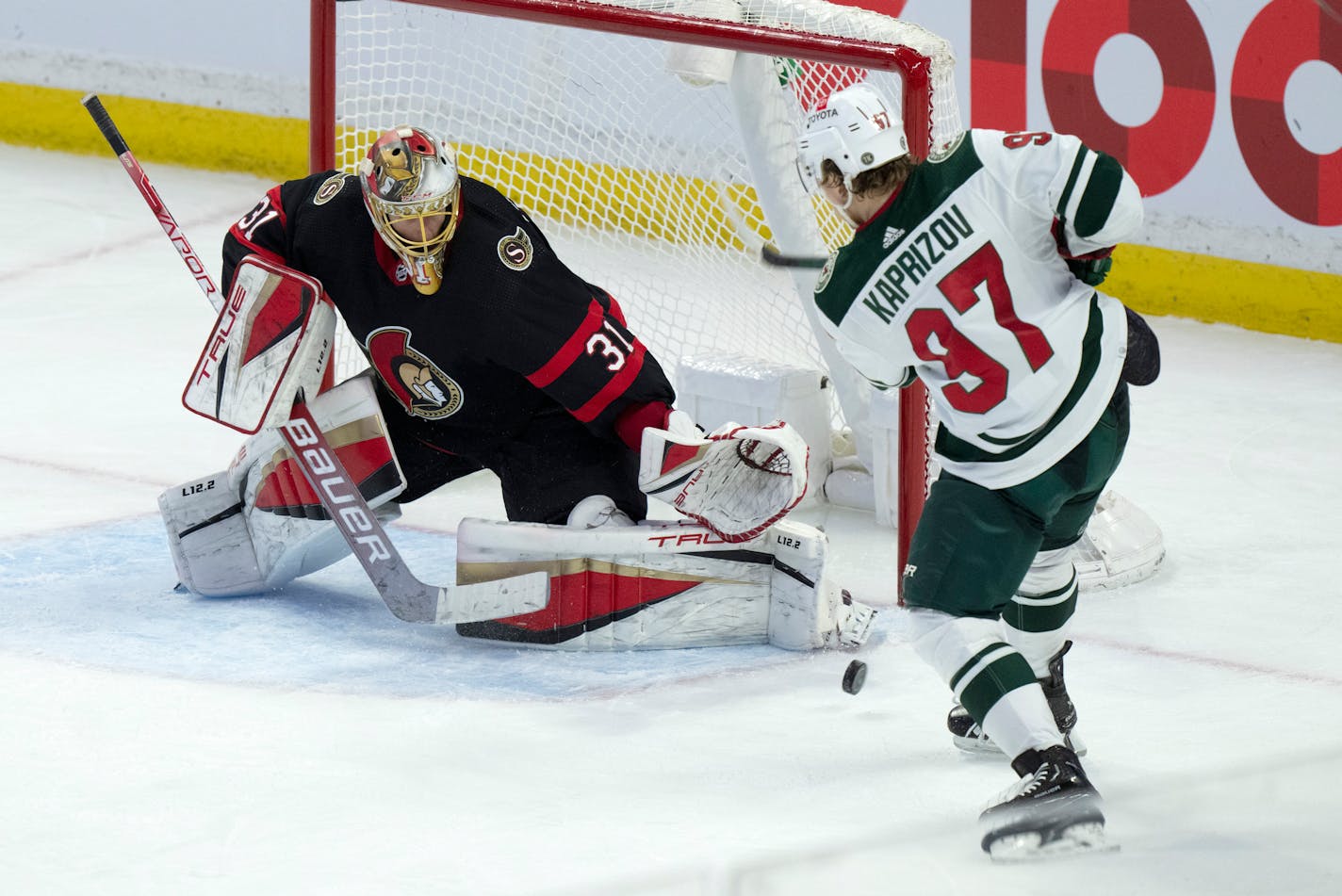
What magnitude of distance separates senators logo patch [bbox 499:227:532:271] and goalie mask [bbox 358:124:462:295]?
0.30 ft

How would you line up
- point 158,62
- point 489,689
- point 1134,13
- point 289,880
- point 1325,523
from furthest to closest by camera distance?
point 158,62 < point 1134,13 < point 1325,523 < point 489,689 < point 289,880

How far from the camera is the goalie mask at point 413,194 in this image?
2953 mm

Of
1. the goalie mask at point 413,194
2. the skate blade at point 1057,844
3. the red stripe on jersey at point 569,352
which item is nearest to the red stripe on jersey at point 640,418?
the red stripe on jersey at point 569,352

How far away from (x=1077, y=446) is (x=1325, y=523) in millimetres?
1560

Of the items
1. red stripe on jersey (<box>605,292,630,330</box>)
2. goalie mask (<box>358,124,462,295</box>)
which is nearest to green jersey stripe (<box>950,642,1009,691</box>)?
red stripe on jersey (<box>605,292,630,330</box>)

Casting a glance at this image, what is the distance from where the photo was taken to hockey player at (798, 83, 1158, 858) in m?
2.41

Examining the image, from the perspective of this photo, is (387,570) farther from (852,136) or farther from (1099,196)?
(1099,196)

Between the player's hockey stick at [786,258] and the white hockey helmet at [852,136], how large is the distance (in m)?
1.38

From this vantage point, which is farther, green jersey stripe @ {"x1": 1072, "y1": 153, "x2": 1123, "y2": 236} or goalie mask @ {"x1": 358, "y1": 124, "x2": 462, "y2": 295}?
goalie mask @ {"x1": 358, "y1": 124, "x2": 462, "y2": 295}

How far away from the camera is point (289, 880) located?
2309 millimetres

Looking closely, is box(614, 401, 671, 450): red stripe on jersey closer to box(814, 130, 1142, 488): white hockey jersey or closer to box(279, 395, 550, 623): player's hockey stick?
box(279, 395, 550, 623): player's hockey stick

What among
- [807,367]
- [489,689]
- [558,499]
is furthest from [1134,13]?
[489,689]

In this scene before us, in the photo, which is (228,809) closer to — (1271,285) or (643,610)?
(643,610)

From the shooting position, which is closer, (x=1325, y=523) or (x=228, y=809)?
(x=228, y=809)
